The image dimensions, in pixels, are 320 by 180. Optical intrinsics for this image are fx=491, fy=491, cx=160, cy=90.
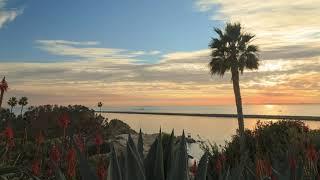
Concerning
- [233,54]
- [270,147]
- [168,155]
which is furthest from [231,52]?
[168,155]

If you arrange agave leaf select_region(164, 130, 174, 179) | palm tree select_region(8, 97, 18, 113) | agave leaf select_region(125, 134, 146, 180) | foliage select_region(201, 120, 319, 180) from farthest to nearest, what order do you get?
palm tree select_region(8, 97, 18, 113) < foliage select_region(201, 120, 319, 180) < agave leaf select_region(164, 130, 174, 179) < agave leaf select_region(125, 134, 146, 180)

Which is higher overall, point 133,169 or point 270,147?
point 133,169

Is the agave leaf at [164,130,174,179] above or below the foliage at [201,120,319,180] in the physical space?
above

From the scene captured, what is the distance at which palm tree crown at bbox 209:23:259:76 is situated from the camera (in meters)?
47.8

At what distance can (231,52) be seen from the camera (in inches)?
1895

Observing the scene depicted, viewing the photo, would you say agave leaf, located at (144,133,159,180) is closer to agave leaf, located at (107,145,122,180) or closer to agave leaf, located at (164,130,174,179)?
agave leaf, located at (164,130,174,179)

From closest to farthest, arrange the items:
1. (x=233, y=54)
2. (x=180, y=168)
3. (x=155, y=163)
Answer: (x=180, y=168)
(x=155, y=163)
(x=233, y=54)

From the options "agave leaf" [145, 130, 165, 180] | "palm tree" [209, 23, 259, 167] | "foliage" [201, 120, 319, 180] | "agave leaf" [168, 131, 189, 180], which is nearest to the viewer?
"agave leaf" [168, 131, 189, 180]

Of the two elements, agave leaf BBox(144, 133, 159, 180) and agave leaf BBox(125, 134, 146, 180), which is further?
agave leaf BBox(144, 133, 159, 180)

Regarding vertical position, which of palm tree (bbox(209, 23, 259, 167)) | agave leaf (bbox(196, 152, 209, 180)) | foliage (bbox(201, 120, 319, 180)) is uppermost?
palm tree (bbox(209, 23, 259, 167))

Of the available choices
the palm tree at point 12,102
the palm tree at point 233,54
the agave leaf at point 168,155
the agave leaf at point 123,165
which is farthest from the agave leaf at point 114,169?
the palm tree at point 12,102

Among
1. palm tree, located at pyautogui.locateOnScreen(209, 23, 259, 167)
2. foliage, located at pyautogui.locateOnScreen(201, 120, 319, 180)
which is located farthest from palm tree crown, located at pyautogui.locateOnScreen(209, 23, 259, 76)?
foliage, located at pyautogui.locateOnScreen(201, 120, 319, 180)

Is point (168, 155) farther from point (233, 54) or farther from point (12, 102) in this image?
point (12, 102)

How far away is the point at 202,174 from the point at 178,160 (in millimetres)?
242
